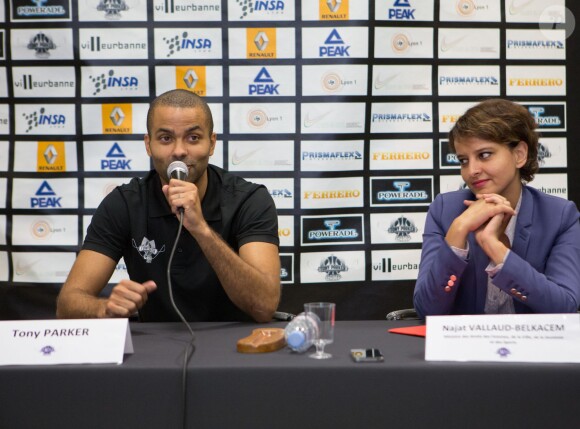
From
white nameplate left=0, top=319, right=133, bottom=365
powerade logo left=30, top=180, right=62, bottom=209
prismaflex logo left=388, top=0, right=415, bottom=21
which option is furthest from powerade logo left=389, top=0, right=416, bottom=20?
white nameplate left=0, top=319, right=133, bottom=365

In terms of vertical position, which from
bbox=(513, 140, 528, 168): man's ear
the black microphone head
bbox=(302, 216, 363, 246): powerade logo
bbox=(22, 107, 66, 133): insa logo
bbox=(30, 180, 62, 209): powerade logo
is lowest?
bbox=(302, 216, 363, 246): powerade logo

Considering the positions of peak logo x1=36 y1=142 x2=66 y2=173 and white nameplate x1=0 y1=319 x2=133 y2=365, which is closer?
white nameplate x1=0 y1=319 x2=133 y2=365

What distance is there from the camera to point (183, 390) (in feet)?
3.99

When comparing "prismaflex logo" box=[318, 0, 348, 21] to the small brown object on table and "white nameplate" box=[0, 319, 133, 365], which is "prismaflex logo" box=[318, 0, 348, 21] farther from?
"white nameplate" box=[0, 319, 133, 365]

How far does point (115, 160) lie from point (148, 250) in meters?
1.24

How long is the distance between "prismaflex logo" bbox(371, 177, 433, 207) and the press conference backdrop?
0.03ft

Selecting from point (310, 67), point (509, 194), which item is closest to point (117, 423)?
point (509, 194)

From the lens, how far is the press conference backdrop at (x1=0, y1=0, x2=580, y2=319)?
3.14 meters

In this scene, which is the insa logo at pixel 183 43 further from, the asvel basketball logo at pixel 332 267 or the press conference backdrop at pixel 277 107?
the asvel basketball logo at pixel 332 267

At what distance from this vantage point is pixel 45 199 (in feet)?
10.3

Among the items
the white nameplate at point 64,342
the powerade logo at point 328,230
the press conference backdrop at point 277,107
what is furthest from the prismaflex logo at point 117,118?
the white nameplate at point 64,342

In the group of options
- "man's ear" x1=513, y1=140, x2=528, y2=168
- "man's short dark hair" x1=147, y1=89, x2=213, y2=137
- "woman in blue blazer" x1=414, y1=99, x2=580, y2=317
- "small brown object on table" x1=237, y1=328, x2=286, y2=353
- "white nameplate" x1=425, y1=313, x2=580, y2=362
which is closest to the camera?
"white nameplate" x1=425, y1=313, x2=580, y2=362

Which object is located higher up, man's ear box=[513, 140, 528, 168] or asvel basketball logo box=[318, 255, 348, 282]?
man's ear box=[513, 140, 528, 168]

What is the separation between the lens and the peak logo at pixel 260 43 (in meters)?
3.14
